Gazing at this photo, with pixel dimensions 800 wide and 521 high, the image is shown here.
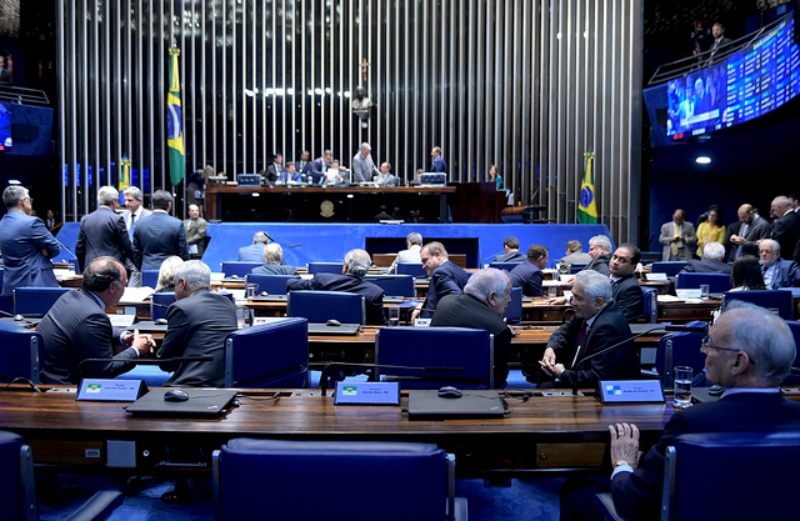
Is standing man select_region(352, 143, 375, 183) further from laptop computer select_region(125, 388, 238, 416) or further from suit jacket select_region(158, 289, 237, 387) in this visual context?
laptop computer select_region(125, 388, 238, 416)

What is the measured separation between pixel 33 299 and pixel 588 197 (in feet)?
36.8

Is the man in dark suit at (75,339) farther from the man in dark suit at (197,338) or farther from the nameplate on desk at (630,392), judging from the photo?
the nameplate on desk at (630,392)

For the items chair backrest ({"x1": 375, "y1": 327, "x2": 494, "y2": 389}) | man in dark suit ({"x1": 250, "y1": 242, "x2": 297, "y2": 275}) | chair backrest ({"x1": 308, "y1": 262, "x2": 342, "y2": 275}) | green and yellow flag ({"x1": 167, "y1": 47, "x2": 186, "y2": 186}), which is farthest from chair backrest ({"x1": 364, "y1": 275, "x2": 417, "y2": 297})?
green and yellow flag ({"x1": 167, "y1": 47, "x2": 186, "y2": 186})

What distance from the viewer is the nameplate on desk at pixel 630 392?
2.49 m

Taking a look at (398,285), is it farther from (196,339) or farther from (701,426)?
(701,426)

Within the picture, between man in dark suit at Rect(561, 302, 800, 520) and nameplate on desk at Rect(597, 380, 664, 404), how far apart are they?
36 centimetres

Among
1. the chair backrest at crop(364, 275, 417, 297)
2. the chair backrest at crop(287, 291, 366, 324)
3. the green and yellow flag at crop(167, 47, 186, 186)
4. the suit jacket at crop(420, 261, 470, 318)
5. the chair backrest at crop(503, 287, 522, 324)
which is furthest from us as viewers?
the green and yellow flag at crop(167, 47, 186, 186)

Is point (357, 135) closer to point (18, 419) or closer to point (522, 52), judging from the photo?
point (522, 52)

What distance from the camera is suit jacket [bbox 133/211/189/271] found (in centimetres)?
668

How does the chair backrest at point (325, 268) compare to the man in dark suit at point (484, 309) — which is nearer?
the man in dark suit at point (484, 309)

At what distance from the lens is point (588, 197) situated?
46.5 feet

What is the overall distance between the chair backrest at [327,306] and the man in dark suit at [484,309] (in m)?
0.97

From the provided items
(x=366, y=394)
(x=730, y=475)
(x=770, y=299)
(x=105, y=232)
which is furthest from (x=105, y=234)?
(x=730, y=475)

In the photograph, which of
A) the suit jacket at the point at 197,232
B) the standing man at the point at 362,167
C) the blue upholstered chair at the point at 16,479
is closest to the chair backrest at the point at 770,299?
the blue upholstered chair at the point at 16,479
